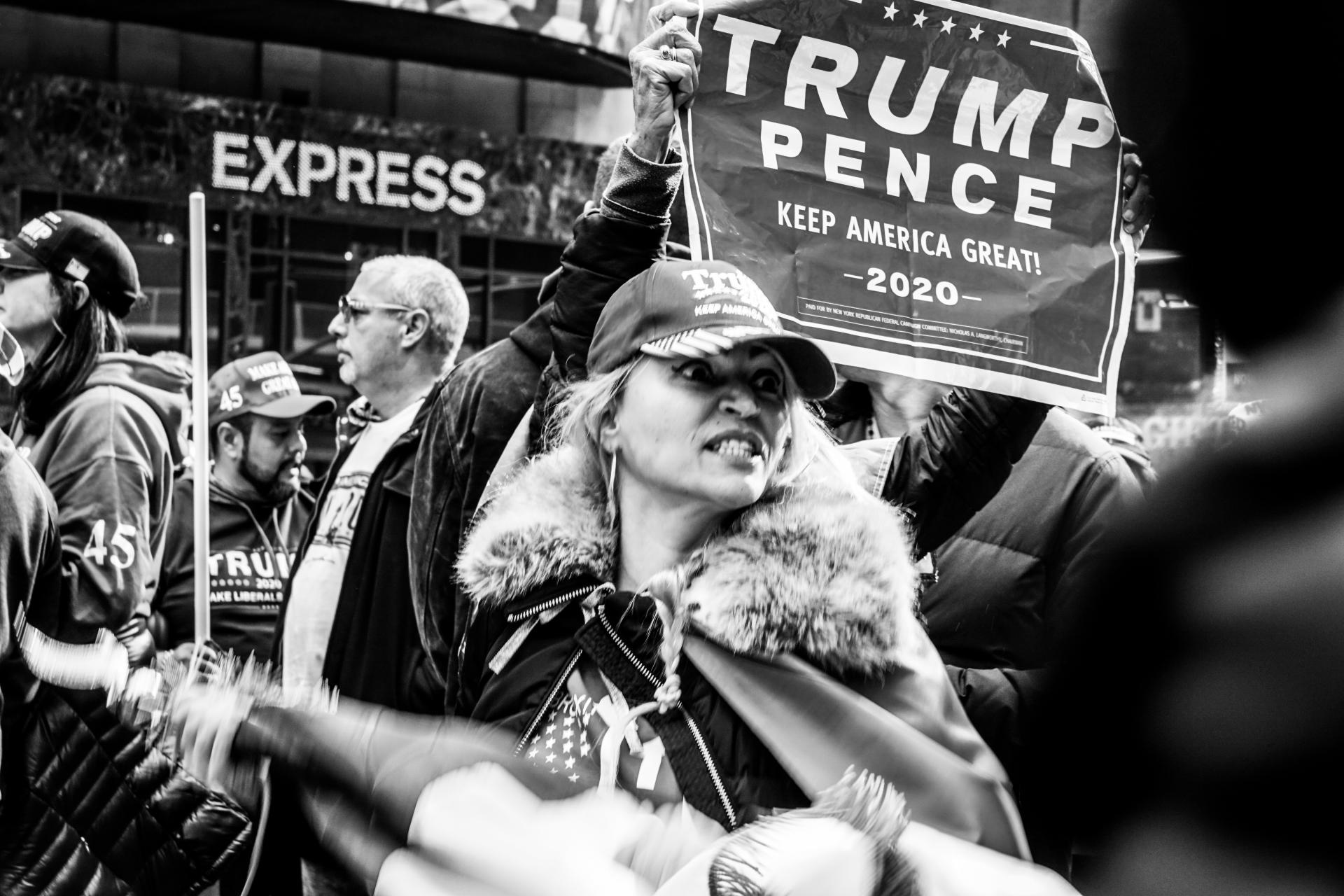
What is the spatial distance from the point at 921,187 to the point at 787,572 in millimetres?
1208

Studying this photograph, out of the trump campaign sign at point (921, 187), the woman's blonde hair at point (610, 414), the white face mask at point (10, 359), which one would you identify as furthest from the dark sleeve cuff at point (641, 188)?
the white face mask at point (10, 359)

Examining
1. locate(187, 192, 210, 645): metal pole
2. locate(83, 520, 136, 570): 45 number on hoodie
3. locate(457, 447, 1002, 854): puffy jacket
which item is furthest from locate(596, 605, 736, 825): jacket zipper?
locate(187, 192, 210, 645): metal pole

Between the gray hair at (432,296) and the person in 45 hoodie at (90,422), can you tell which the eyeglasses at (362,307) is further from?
the person in 45 hoodie at (90,422)

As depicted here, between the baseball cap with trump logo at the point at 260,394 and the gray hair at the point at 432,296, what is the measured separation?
1435mm

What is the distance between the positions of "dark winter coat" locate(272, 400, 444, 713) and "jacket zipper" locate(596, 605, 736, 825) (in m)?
1.69

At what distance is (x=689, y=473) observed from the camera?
2.61 m

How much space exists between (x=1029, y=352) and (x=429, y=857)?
196 cm

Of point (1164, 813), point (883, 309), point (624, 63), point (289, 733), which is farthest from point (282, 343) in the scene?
point (1164, 813)

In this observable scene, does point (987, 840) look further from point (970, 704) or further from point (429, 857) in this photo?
point (970, 704)

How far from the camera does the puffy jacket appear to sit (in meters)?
2.32

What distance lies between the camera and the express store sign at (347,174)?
15688 mm

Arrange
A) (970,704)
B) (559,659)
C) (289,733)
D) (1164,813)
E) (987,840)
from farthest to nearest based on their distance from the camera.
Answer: (970,704), (559,659), (987,840), (289,733), (1164,813)

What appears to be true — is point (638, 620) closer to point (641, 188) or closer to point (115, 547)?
point (641, 188)

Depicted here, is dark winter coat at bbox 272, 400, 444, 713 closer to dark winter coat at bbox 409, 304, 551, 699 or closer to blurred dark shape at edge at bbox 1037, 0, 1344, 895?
dark winter coat at bbox 409, 304, 551, 699
